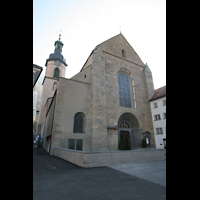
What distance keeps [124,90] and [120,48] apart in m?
7.01

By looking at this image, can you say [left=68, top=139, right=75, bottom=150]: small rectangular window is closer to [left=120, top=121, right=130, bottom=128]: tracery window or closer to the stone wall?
the stone wall

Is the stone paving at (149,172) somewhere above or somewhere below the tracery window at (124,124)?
below

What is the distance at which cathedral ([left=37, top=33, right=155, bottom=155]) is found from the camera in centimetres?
1308

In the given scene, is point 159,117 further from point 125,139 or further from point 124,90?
point 124,90

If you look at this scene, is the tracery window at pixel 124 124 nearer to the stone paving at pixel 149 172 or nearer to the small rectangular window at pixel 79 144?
the small rectangular window at pixel 79 144

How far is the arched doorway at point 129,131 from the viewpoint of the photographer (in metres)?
16.6

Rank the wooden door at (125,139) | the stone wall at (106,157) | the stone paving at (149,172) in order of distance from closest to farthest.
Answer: the stone paving at (149,172)
the stone wall at (106,157)
the wooden door at (125,139)

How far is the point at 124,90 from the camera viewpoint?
61.4 feet

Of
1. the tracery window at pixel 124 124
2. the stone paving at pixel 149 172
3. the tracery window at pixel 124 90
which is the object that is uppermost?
the tracery window at pixel 124 90

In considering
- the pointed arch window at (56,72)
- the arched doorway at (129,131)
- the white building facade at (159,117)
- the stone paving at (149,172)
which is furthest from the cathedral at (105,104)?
the pointed arch window at (56,72)

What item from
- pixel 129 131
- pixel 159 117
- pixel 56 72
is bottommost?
pixel 129 131

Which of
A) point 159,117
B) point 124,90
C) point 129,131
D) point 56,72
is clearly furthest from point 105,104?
point 56,72

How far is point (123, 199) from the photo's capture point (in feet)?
10.7
